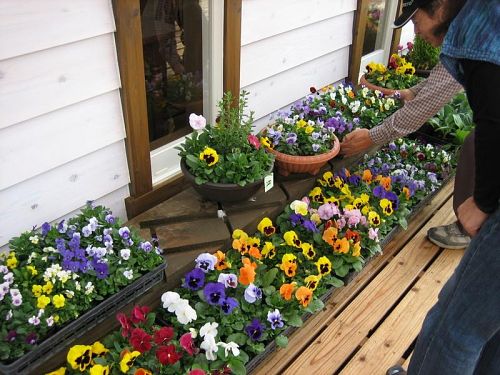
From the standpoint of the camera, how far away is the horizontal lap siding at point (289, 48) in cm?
242

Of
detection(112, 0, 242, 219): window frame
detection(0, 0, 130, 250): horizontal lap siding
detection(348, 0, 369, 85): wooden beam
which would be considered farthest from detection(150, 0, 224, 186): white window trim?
detection(348, 0, 369, 85): wooden beam

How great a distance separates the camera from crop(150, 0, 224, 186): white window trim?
7.08ft

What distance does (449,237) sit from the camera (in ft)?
8.30

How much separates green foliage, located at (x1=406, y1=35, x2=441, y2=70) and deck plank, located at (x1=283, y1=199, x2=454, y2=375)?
154 centimetres

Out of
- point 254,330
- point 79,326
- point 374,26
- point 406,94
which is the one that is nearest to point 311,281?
point 254,330

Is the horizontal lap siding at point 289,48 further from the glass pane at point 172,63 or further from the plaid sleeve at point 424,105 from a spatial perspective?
the plaid sleeve at point 424,105

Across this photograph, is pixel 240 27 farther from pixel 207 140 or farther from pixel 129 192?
pixel 129 192

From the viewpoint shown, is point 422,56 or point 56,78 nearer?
point 56,78

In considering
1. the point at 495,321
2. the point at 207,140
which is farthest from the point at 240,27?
the point at 495,321

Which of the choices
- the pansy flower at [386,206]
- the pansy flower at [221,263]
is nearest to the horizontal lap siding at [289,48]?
the pansy flower at [386,206]

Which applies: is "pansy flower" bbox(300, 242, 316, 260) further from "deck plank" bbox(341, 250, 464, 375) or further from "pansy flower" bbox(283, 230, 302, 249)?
"deck plank" bbox(341, 250, 464, 375)

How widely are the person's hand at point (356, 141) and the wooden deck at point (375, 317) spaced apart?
0.53 meters

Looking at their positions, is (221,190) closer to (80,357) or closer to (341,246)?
(341,246)

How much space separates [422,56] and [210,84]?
207 cm
